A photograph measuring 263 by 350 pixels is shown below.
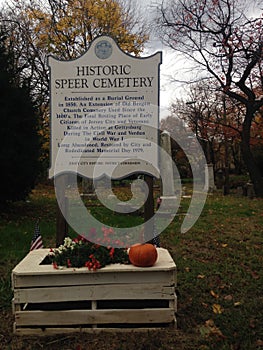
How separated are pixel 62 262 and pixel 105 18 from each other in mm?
15606

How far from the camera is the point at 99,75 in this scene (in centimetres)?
454

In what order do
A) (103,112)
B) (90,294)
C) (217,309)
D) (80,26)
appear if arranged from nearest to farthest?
(90,294)
(217,309)
(103,112)
(80,26)

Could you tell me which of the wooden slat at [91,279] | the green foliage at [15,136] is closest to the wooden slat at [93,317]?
the wooden slat at [91,279]

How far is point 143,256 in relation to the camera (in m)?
3.57

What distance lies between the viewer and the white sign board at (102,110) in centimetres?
451

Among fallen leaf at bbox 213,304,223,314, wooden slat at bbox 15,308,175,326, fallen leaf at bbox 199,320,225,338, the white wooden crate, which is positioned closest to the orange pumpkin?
the white wooden crate

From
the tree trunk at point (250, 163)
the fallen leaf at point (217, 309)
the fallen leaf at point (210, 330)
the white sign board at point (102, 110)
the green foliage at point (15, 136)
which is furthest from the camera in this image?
the tree trunk at point (250, 163)

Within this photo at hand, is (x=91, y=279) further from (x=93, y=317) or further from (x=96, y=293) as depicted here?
(x=93, y=317)

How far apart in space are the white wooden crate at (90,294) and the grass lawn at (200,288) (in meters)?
0.11

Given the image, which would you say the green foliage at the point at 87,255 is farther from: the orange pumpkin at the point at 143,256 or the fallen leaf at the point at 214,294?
the fallen leaf at the point at 214,294

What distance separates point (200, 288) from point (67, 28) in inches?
615

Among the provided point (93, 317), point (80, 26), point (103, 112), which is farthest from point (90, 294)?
A: point (80, 26)

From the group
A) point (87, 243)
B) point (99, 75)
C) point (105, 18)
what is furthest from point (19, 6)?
point (87, 243)

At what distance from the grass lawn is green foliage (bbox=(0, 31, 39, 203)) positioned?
92cm
